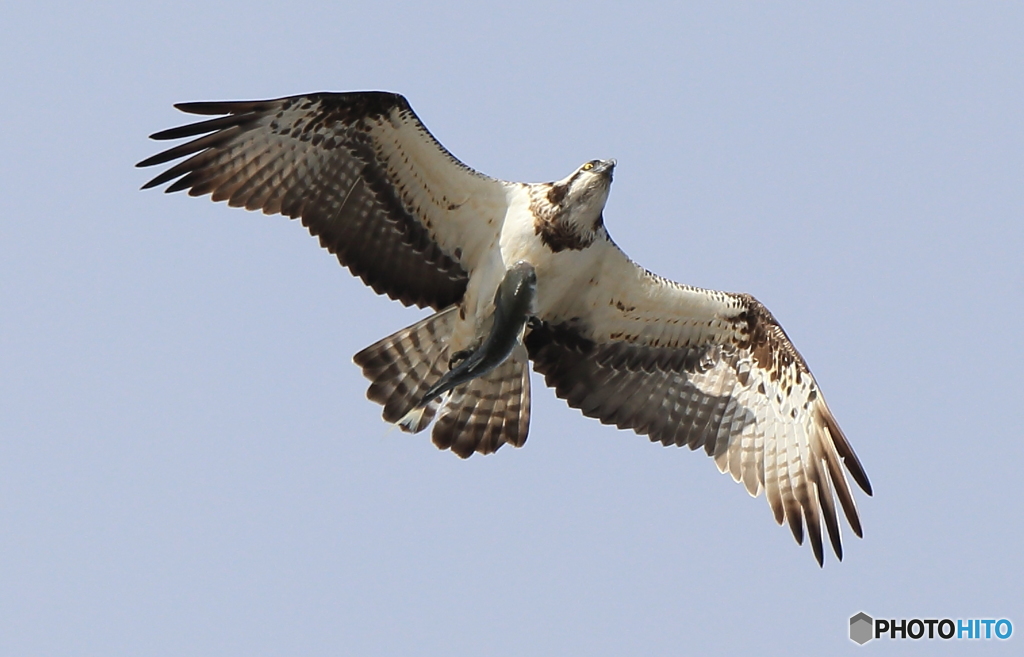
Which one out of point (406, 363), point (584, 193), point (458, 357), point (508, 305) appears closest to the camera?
point (584, 193)

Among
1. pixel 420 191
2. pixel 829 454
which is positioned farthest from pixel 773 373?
pixel 420 191

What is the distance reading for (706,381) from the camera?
12219mm

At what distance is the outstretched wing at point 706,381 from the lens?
11.7 m

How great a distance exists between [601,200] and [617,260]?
2.28 feet

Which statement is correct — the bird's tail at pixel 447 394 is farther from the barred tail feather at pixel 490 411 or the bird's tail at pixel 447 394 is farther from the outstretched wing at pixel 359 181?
the outstretched wing at pixel 359 181

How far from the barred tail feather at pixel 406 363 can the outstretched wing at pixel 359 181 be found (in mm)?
220

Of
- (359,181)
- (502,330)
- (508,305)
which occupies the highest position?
(359,181)

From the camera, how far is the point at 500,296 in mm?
11234

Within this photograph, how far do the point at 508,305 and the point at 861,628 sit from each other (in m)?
4.14

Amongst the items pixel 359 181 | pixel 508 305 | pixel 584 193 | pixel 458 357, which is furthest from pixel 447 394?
pixel 584 193

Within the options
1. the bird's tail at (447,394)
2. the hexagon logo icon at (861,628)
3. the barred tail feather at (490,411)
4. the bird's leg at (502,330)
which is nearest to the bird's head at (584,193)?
the bird's leg at (502,330)

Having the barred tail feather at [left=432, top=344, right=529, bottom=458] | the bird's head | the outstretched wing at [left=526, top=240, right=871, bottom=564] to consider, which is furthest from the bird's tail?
the bird's head

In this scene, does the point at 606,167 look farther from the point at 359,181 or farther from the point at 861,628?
the point at 861,628

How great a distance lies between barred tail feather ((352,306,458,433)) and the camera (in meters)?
11.6
